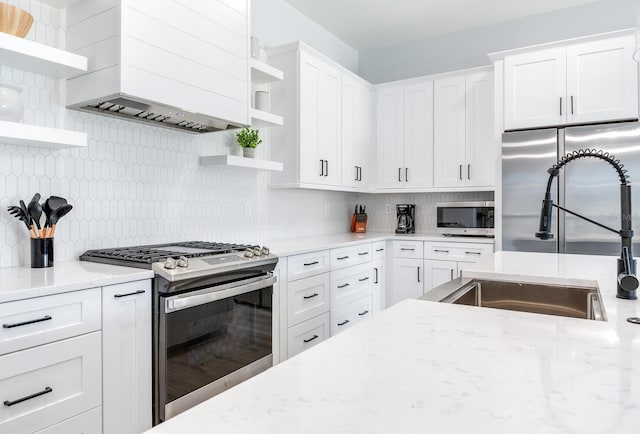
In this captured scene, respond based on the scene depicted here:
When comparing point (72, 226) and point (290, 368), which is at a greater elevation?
point (72, 226)

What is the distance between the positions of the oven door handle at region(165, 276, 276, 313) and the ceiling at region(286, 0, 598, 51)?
273cm

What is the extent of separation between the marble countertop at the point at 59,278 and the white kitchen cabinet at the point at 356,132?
254 centimetres

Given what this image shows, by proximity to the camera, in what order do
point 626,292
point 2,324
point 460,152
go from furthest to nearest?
point 460,152 < point 2,324 < point 626,292

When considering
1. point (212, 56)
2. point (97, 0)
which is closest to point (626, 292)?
point (212, 56)

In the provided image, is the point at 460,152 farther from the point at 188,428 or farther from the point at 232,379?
the point at 188,428

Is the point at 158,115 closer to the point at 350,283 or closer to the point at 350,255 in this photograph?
the point at 350,255

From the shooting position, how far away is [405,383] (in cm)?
69

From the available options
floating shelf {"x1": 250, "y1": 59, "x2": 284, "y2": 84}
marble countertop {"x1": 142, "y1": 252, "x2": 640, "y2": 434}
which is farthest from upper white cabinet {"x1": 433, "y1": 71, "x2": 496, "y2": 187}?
marble countertop {"x1": 142, "y1": 252, "x2": 640, "y2": 434}

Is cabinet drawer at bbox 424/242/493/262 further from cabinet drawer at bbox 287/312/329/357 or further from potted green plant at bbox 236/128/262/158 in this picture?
potted green plant at bbox 236/128/262/158

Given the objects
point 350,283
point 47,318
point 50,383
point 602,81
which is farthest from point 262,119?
point 602,81

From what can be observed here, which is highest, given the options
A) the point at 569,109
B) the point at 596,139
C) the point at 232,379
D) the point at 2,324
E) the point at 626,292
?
the point at 569,109

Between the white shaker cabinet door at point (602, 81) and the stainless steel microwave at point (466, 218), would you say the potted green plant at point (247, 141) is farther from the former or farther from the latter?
the white shaker cabinet door at point (602, 81)

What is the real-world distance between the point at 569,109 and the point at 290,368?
365cm

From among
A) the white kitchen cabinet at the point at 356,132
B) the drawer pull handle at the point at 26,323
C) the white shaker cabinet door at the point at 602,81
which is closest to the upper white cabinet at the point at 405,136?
the white kitchen cabinet at the point at 356,132
